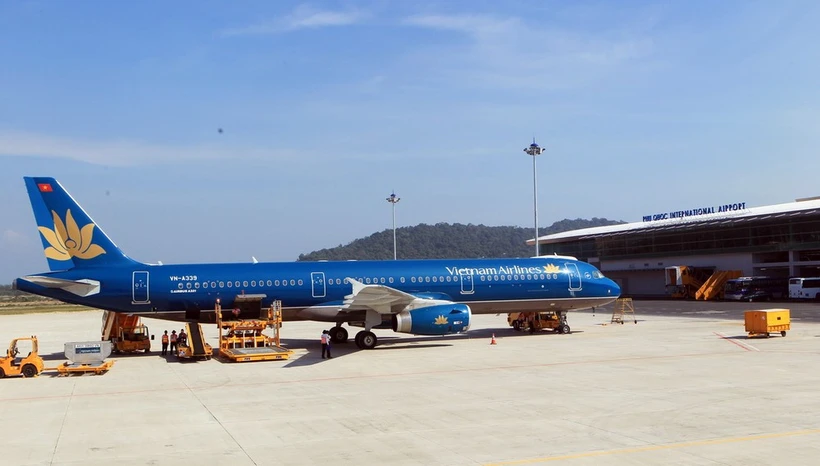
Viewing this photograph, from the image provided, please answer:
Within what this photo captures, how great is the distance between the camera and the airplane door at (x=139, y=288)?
30614 mm

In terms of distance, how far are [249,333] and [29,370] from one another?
8.72 m

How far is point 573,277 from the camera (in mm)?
36688

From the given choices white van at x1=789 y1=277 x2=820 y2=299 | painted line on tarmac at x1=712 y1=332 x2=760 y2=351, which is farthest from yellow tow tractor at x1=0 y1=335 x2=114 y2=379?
white van at x1=789 y1=277 x2=820 y2=299

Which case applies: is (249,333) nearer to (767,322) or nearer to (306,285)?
(306,285)

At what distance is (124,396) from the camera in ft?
66.8

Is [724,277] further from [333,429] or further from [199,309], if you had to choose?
[333,429]

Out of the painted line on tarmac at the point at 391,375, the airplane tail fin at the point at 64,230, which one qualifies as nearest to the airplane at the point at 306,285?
the airplane tail fin at the point at 64,230

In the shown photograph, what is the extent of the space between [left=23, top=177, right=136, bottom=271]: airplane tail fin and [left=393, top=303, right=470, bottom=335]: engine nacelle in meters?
12.6

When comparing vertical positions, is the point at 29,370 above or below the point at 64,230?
below

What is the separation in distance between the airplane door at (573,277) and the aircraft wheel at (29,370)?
2398 centimetres

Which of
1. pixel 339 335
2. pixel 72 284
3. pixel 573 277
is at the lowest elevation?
pixel 339 335

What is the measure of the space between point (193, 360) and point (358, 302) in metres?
7.20

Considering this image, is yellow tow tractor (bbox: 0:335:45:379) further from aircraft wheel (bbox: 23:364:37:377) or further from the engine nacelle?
the engine nacelle

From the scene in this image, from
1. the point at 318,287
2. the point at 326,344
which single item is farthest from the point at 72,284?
the point at 326,344
